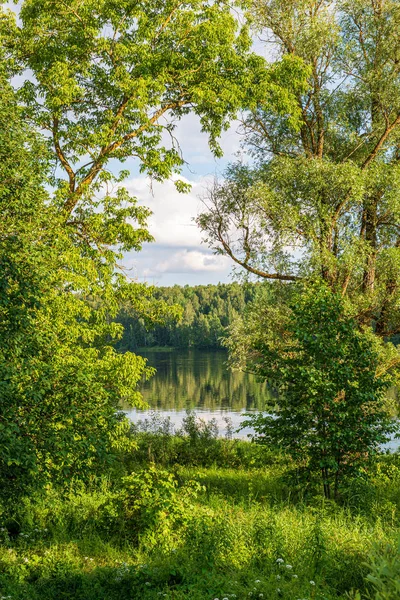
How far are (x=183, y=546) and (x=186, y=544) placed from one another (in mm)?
91

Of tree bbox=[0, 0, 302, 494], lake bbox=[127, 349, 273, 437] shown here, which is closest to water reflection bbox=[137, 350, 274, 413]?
lake bbox=[127, 349, 273, 437]

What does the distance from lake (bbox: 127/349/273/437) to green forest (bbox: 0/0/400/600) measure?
9860mm

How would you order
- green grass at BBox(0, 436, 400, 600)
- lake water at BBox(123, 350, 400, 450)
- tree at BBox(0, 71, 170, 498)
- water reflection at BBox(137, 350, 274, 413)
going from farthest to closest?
water reflection at BBox(137, 350, 274, 413) < lake water at BBox(123, 350, 400, 450) < tree at BBox(0, 71, 170, 498) < green grass at BBox(0, 436, 400, 600)

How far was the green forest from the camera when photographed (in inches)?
275

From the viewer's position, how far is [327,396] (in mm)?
9414

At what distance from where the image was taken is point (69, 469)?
764 centimetres

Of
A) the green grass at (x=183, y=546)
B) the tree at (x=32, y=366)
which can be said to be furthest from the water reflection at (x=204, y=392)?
the tree at (x=32, y=366)

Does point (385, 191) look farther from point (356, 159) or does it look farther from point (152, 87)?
point (152, 87)

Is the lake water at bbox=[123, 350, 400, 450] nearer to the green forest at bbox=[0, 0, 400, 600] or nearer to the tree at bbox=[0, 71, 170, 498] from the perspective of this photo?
the green forest at bbox=[0, 0, 400, 600]

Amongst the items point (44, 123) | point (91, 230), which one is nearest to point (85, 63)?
point (44, 123)

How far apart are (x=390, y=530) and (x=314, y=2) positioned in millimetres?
14805

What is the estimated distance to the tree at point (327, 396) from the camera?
9.41 m

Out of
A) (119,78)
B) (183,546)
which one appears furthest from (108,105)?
(183,546)

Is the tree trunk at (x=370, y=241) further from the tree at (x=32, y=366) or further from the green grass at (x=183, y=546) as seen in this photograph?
the tree at (x=32, y=366)
